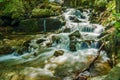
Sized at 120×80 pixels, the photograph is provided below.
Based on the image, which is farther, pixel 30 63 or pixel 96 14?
pixel 96 14

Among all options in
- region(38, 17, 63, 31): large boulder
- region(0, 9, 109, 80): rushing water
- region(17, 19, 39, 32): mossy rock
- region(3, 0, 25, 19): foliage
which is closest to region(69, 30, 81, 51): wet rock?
region(0, 9, 109, 80): rushing water

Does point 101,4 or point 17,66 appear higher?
point 101,4

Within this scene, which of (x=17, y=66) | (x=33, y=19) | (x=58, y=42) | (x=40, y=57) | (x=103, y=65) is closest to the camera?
Answer: (x=103, y=65)

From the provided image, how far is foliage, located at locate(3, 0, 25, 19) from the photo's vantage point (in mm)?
16953

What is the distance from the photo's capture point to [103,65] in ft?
29.7

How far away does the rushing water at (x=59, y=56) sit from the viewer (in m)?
8.86

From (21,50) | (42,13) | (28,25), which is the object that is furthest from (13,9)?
(21,50)

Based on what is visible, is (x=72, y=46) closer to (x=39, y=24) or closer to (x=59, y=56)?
(x=59, y=56)

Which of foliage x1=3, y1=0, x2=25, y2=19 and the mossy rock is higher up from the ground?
foliage x1=3, y1=0, x2=25, y2=19

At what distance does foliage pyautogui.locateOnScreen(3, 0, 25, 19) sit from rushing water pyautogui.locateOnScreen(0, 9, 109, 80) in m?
3.91

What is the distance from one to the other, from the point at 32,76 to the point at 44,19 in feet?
29.5

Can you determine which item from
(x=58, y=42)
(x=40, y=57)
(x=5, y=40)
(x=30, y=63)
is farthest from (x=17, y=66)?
(x=5, y=40)

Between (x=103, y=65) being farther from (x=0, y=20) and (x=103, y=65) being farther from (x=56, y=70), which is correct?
(x=0, y=20)

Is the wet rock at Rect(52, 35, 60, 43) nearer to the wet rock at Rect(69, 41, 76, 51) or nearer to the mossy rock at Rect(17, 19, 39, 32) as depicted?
the wet rock at Rect(69, 41, 76, 51)
